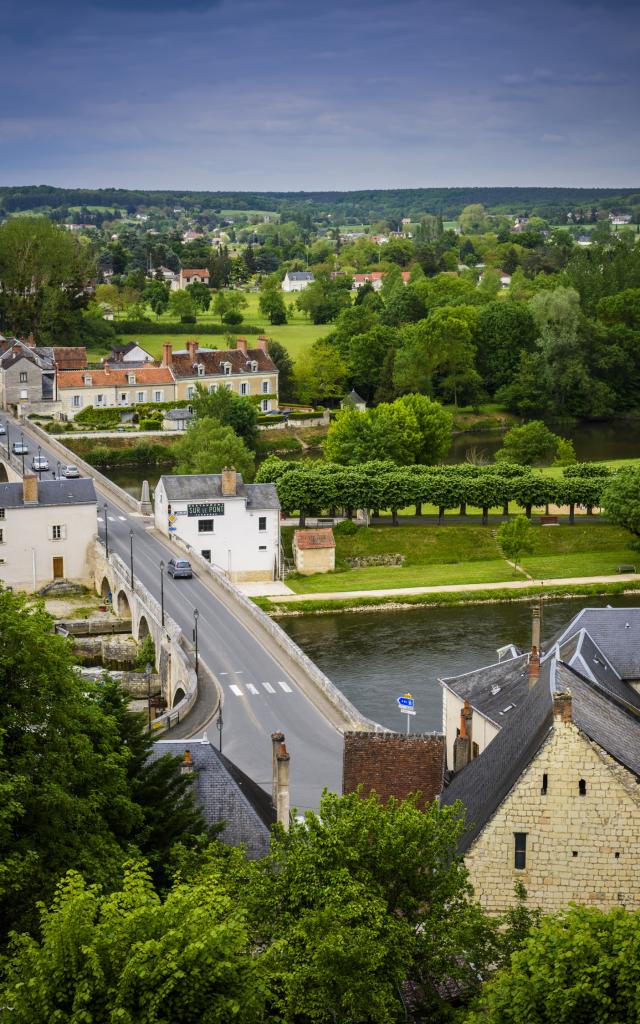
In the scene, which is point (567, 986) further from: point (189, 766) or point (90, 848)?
point (189, 766)

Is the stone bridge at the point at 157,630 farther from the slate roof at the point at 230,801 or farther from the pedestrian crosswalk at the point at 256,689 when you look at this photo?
the slate roof at the point at 230,801

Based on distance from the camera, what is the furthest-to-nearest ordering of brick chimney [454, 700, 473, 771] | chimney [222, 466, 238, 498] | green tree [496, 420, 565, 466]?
1. green tree [496, 420, 565, 466]
2. chimney [222, 466, 238, 498]
3. brick chimney [454, 700, 473, 771]

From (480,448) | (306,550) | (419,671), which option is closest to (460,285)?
(480,448)

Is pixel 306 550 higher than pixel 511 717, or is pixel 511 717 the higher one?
pixel 511 717

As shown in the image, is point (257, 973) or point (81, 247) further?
point (81, 247)

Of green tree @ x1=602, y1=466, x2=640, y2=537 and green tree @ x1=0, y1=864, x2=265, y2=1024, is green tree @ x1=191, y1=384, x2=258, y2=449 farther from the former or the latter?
green tree @ x1=0, y1=864, x2=265, y2=1024

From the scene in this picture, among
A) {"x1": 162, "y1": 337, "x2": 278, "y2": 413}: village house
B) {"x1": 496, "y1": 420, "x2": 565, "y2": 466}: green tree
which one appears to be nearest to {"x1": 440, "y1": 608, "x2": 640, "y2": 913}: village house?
{"x1": 496, "y1": 420, "x2": 565, "y2": 466}: green tree

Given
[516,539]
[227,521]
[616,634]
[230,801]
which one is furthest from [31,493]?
[230,801]
